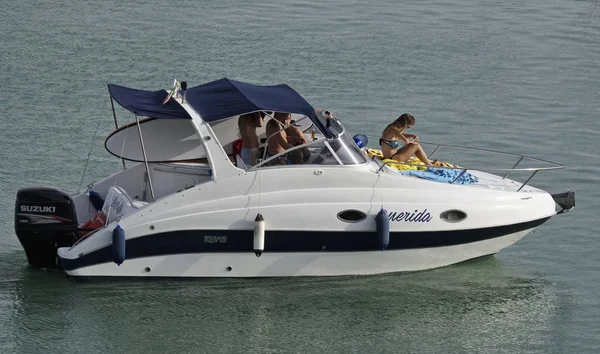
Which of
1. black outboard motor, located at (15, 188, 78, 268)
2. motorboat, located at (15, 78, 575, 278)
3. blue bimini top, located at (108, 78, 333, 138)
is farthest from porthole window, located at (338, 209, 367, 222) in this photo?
black outboard motor, located at (15, 188, 78, 268)

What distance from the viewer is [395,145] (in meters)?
14.2

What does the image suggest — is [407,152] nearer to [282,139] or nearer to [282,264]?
[282,139]

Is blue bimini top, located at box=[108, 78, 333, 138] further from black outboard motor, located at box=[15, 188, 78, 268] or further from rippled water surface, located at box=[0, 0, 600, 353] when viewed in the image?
rippled water surface, located at box=[0, 0, 600, 353]

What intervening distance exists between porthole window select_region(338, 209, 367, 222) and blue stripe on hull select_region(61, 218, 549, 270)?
0.18 meters

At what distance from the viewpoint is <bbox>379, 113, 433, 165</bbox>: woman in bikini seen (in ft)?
45.7

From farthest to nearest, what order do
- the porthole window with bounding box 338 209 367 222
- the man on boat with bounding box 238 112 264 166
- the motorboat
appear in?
the man on boat with bounding box 238 112 264 166
the porthole window with bounding box 338 209 367 222
the motorboat

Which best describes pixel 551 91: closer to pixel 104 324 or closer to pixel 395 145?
pixel 395 145

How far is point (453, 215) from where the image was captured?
13.0 m

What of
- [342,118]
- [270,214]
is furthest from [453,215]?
[342,118]

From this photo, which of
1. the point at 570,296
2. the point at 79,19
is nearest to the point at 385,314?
the point at 570,296

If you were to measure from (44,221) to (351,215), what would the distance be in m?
3.68

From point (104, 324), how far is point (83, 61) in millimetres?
11545

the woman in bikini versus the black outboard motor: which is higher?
the woman in bikini

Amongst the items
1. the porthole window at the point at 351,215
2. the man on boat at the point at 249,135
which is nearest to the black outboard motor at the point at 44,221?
the man on boat at the point at 249,135
